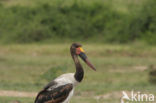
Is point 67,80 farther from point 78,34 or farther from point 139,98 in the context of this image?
point 78,34

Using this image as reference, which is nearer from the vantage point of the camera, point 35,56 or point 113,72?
point 113,72

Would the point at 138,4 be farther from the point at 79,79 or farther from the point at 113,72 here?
the point at 79,79

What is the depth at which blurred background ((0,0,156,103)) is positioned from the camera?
1686 centimetres

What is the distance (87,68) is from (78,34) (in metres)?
6.47

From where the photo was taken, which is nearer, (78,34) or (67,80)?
Result: (67,80)

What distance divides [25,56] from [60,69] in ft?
23.5

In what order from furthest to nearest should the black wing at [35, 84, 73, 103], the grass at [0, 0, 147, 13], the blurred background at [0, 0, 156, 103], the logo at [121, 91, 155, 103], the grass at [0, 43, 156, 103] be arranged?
the grass at [0, 0, 147, 13] < the blurred background at [0, 0, 156, 103] < the grass at [0, 43, 156, 103] < the logo at [121, 91, 155, 103] < the black wing at [35, 84, 73, 103]

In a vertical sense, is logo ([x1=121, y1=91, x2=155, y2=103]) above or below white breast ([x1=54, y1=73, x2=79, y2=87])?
above

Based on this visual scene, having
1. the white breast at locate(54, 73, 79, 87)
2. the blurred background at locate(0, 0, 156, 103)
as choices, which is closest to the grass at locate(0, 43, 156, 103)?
the blurred background at locate(0, 0, 156, 103)

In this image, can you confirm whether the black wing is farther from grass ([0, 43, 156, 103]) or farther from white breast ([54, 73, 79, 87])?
grass ([0, 43, 156, 103])

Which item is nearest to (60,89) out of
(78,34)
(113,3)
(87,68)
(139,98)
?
(139,98)

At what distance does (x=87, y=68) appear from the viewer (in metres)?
16.3

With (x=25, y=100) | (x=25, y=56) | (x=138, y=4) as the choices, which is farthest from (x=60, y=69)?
(x=138, y=4)

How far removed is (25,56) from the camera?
747 inches
